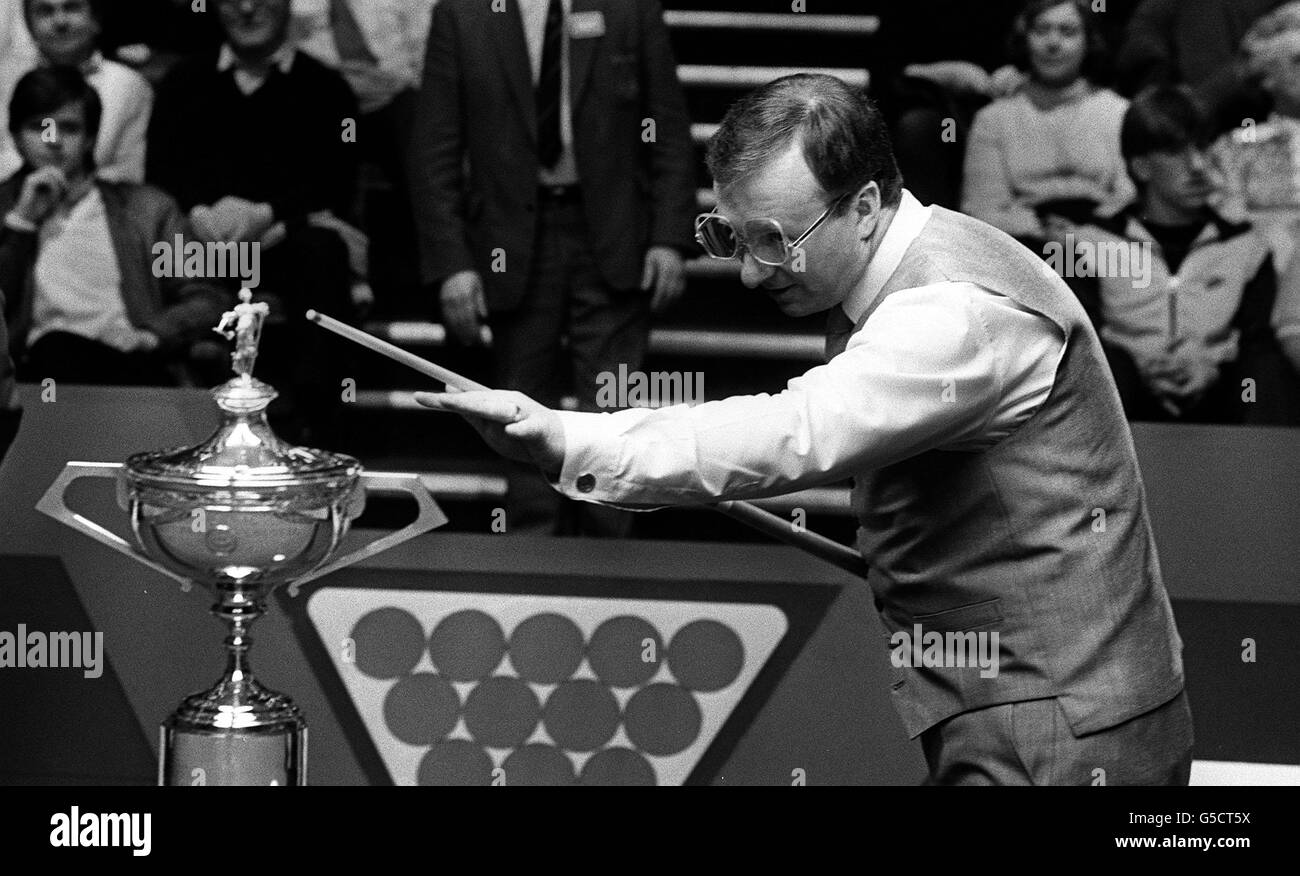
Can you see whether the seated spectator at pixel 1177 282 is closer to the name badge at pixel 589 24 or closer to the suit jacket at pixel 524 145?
the suit jacket at pixel 524 145

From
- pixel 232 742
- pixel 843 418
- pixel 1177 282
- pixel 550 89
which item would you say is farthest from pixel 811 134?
pixel 1177 282

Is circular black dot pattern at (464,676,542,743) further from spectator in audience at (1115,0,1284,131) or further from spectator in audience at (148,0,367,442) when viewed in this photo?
spectator in audience at (1115,0,1284,131)

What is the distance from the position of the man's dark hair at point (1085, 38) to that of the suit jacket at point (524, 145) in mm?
918

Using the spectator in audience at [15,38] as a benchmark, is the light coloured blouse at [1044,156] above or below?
below

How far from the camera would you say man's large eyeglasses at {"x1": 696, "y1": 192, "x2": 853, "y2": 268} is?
2365mm

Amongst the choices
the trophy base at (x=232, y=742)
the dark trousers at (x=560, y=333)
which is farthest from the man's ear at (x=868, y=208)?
the dark trousers at (x=560, y=333)

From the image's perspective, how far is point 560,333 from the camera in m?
4.88

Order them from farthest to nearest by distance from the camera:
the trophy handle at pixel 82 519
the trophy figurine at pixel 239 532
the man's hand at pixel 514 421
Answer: the trophy handle at pixel 82 519 → the trophy figurine at pixel 239 532 → the man's hand at pixel 514 421

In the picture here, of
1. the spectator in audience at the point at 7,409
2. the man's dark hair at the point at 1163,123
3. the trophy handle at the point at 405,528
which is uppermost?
the man's dark hair at the point at 1163,123

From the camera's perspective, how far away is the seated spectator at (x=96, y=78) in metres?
4.86

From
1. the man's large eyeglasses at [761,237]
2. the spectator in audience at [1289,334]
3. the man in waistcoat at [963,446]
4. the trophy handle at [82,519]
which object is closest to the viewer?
the man in waistcoat at [963,446]

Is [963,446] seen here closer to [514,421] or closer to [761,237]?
[761,237]

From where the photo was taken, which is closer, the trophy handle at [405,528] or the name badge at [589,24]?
the trophy handle at [405,528]

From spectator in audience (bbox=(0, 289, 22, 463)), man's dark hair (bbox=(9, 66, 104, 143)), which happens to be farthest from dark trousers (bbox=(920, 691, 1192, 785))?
man's dark hair (bbox=(9, 66, 104, 143))
